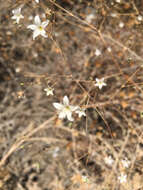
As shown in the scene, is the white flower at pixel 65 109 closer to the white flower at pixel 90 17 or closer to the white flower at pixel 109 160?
the white flower at pixel 109 160

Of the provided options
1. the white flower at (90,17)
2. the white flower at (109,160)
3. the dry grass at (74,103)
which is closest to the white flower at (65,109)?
the dry grass at (74,103)

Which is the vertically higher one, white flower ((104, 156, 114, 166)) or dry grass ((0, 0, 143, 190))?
dry grass ((0, 0, 143, 190))

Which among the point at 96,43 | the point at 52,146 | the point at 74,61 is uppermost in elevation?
the point at 96,43

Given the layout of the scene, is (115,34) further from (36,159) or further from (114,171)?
(36,159)

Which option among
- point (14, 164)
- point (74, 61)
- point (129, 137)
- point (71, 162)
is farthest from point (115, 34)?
point (14, 164)

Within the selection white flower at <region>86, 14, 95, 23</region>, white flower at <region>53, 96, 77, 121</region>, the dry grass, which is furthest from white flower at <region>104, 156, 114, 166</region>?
white flower at <region>86, 14, 95, 23</region>

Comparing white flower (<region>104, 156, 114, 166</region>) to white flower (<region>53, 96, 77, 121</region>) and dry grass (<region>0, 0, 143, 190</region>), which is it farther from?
white flower (<region>53, 96, 77, 121</region>)

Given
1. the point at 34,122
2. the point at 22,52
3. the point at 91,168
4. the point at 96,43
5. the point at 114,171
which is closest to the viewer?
the point at 114,171

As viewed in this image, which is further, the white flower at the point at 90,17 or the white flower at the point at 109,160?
the white flower at the point at 90,17

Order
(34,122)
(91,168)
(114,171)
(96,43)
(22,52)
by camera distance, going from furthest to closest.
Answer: (22,52) → (96,43) → (34,122) → (91,168) → (114,171)

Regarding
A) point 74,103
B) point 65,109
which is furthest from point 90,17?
point 65,109

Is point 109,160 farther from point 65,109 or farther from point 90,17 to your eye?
point 90,17
